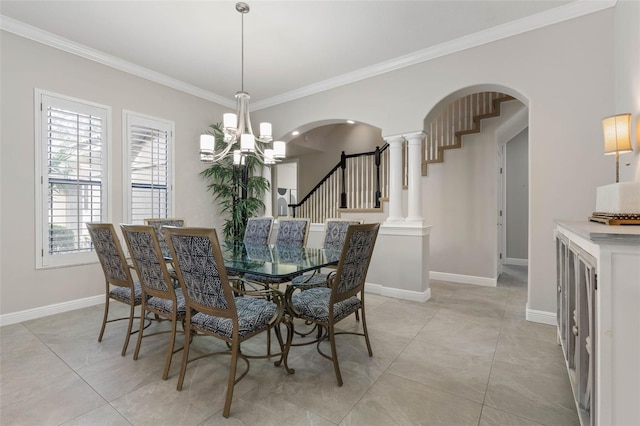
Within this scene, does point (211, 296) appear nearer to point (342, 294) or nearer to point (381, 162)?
point (342, 294)

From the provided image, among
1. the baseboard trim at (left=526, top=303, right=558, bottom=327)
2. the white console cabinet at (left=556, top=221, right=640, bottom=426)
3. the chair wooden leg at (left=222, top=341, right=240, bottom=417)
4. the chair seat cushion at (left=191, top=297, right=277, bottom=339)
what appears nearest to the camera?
the white console cabinet at (left=556, top=221, right=640, bottom=426)

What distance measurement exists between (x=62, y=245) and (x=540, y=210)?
200 inches

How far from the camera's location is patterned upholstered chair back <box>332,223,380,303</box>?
1885mm

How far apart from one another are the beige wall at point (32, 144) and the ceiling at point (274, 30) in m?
0.20

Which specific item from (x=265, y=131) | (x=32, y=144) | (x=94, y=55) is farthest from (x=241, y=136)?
(x=94, y=55)

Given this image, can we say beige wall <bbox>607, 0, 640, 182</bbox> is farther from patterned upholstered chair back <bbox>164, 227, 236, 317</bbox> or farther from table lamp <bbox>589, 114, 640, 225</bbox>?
patterned upholstered chair back <bbox>164, 227, 236, 317</bbox>

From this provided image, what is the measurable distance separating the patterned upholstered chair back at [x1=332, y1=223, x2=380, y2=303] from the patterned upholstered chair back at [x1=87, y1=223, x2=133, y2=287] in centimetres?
169

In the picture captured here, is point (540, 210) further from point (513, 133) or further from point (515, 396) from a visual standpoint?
point (513, 133)

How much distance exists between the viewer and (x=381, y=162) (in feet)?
16.6

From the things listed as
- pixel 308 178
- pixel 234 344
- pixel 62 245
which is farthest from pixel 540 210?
pixel 308 178

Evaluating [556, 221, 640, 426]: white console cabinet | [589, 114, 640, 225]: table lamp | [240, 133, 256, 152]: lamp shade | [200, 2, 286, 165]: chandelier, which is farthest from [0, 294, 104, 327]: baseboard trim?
[589, 114, 640, 225]: table lamp

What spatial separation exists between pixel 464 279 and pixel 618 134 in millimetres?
3194

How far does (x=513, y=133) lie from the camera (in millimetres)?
4984

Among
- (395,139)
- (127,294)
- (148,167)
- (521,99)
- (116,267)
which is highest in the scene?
(521,99)
